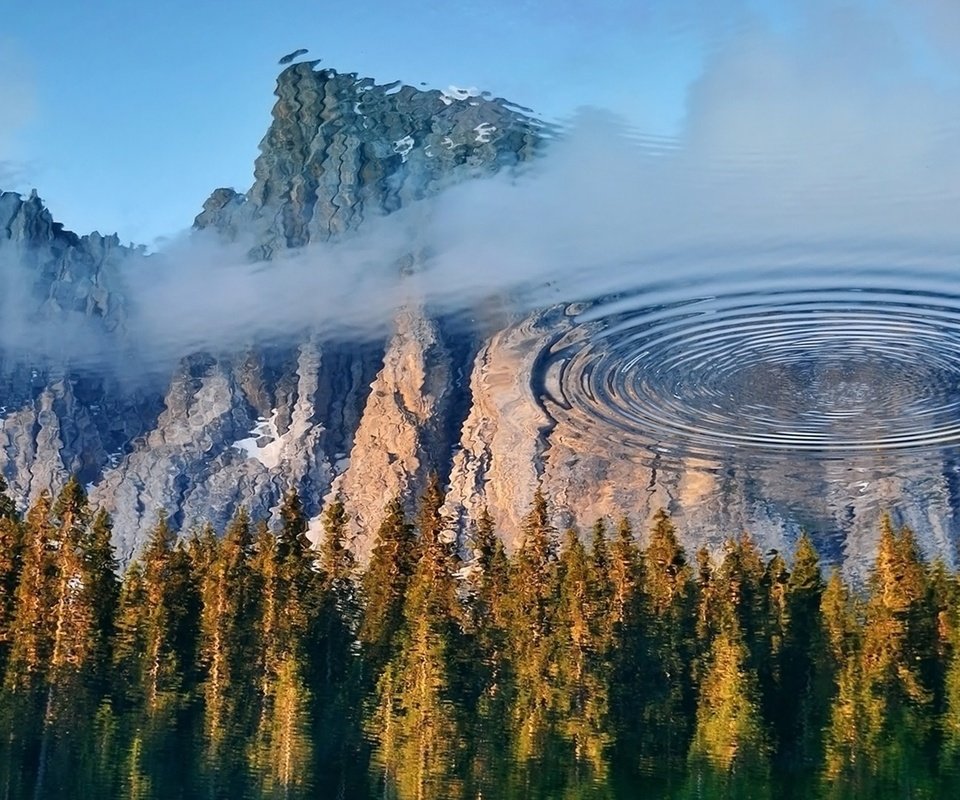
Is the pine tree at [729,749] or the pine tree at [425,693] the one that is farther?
the pine tree at [729,749]

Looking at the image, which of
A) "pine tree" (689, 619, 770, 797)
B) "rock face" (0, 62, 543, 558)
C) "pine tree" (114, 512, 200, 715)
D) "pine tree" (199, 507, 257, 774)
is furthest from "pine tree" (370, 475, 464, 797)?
"pine tree" (689, 619, 770, 797)

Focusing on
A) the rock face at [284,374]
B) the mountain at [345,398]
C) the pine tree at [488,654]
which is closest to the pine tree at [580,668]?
the pine tree at [488,654]

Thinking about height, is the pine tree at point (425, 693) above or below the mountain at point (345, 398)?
below

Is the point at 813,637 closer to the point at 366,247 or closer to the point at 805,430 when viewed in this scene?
the point at 805,430

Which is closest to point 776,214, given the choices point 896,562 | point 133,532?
point 896,562

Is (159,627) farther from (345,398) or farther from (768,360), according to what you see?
(768,360)

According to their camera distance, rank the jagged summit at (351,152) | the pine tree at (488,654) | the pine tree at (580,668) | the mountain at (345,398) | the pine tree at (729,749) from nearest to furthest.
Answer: the jagged summit at (351,152)
the mountain at (345,398)
the pine tree at (488,654)
the pine tree at (580,668)
the pine tree at (729,749)

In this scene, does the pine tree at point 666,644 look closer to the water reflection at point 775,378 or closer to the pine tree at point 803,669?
the pine tree at point 803,669
